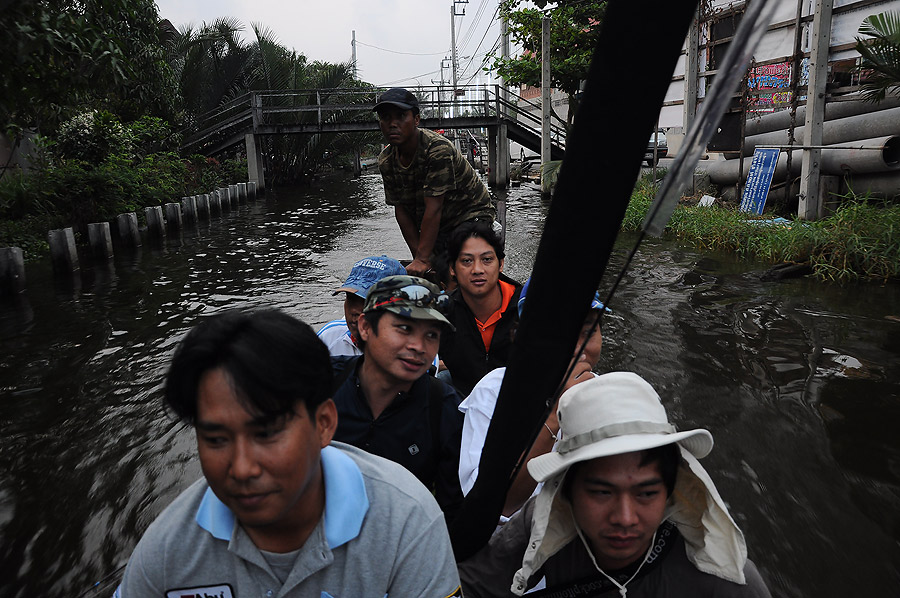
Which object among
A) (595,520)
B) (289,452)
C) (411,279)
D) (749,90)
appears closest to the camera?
(289,452)

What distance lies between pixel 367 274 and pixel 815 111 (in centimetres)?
820

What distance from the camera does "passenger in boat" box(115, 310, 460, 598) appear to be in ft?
4.63

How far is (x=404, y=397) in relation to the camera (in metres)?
2.58

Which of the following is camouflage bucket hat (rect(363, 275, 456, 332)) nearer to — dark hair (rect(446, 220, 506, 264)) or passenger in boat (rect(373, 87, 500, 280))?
dark hair (rect(446, 220, 506, 264))

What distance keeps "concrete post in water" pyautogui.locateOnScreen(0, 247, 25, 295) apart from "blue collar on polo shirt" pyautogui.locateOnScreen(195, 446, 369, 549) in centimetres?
889

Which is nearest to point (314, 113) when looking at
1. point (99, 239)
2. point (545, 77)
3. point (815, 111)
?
point (545, 77)

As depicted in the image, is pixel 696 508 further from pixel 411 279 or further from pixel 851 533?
pixel 851 533

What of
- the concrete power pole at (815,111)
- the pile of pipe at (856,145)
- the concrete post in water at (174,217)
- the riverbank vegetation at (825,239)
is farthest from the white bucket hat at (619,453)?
the concrete post in water at (174,217)

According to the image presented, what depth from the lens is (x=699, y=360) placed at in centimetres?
589

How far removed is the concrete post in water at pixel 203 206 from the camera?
16906 millimetres

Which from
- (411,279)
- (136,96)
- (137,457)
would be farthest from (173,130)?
(411,279)

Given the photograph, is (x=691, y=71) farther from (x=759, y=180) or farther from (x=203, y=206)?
(x=203, y=206)

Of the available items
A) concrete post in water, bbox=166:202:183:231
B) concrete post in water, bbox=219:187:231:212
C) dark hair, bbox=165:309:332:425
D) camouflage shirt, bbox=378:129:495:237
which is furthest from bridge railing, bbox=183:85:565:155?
dark hair, bbox=165:309:332:425

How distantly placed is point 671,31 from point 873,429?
439 centimetres
